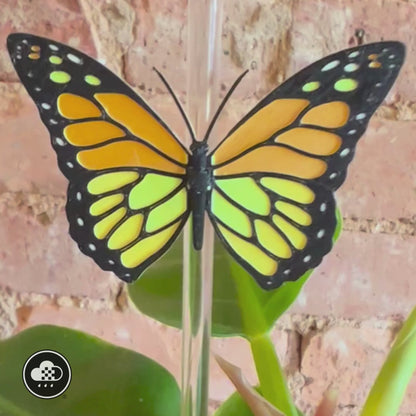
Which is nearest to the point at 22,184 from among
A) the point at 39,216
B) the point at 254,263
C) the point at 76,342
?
the point at 39,216

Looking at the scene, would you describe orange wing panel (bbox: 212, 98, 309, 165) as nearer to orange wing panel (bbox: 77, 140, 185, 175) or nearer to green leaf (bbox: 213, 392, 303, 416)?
orange wing panel (bbox: 77, 140, 185, 175)

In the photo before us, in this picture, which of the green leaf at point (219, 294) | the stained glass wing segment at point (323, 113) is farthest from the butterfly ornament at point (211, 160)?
the green leaf at point (219, 294)

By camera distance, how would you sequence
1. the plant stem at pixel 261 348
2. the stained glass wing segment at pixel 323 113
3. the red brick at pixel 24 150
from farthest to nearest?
1. the red brick at pixel 24 150
2. the plant stem at pixel 261 348
3. the stained glass wing segment at pixel 323 113

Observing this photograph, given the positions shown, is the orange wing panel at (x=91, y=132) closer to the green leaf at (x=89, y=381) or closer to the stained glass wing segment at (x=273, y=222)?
the stained glass wing segment at (x=273, y=222)

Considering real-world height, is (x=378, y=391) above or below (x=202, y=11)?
below

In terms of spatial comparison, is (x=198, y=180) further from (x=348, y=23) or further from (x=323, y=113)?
(x=348, y=23)

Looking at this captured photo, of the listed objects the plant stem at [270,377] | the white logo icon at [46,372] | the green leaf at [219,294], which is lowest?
the white logo icon at [46,372]

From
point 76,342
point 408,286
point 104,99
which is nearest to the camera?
point 104,99

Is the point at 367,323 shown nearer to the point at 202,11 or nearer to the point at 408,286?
the point at 408,286
